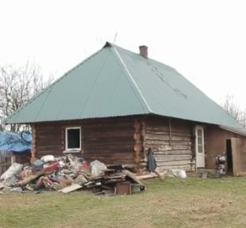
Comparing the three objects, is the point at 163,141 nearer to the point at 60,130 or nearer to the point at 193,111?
the point at 193,111

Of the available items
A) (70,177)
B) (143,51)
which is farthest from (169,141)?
(143,51)

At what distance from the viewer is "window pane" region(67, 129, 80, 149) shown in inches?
744

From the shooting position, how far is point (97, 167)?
16375 mm

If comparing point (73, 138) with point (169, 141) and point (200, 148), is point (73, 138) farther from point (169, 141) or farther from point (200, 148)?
point (200, 148)

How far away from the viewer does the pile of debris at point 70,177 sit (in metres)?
13.9

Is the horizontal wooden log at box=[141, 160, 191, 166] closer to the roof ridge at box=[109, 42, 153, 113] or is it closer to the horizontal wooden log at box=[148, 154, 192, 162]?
the horizontal wooden log at box=[148, 154, 192, 162]

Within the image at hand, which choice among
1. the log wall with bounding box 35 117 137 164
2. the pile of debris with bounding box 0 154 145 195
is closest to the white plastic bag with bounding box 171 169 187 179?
the log wall with bounding box 35 117 137 164

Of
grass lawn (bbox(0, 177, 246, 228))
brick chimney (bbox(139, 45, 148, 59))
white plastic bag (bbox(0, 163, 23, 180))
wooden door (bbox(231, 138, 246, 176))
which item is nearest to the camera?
grass lawn (bbox(0, 177, 246, 228))

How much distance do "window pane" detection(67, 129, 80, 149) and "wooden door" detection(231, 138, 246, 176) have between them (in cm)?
728

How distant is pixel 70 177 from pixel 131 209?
203 inches

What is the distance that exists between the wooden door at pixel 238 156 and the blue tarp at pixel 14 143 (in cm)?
998

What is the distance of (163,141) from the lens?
18781mm

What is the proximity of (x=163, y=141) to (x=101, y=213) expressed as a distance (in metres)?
8.88

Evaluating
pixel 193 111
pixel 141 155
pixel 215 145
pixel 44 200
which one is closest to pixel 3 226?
pixel 44 200
